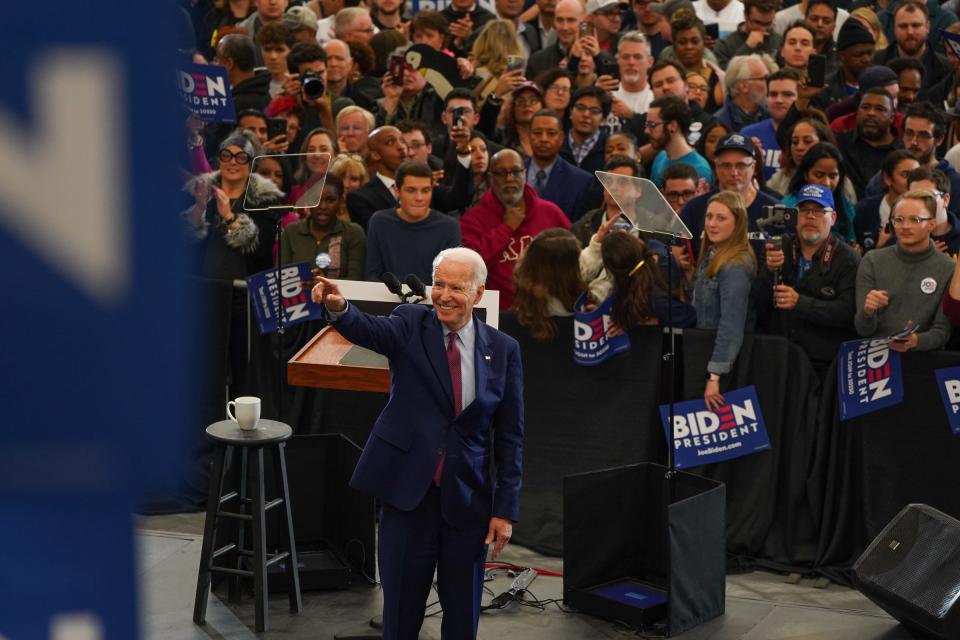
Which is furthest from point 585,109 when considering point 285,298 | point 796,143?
point 285,298

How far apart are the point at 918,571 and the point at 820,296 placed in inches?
62.0

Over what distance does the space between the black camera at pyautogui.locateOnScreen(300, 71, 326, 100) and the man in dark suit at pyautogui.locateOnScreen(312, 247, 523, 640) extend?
5.18 meters

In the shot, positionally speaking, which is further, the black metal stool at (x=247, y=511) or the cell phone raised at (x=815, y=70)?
the cell phone raised at (x=815, y=70)

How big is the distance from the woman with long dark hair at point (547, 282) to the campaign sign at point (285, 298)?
1.25m

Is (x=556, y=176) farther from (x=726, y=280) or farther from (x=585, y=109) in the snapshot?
(x=726, y=280)

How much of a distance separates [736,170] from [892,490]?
1946mm

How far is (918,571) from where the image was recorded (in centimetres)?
582

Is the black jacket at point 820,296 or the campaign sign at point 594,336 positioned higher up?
the black jacket at point 820,296

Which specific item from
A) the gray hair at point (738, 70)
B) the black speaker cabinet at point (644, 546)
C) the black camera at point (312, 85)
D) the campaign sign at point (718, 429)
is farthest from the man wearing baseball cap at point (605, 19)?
the black speaker cabinet at point (644, 546)

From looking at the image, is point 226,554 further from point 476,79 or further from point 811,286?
point 476,79

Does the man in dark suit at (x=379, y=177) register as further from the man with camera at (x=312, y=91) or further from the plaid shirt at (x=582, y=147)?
the man with camera at (x=312, y=91)

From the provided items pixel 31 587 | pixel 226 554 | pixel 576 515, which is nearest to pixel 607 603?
pixel 576 515

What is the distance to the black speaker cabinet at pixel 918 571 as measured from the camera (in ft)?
18.5

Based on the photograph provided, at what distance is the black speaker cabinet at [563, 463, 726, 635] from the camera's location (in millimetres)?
6090
